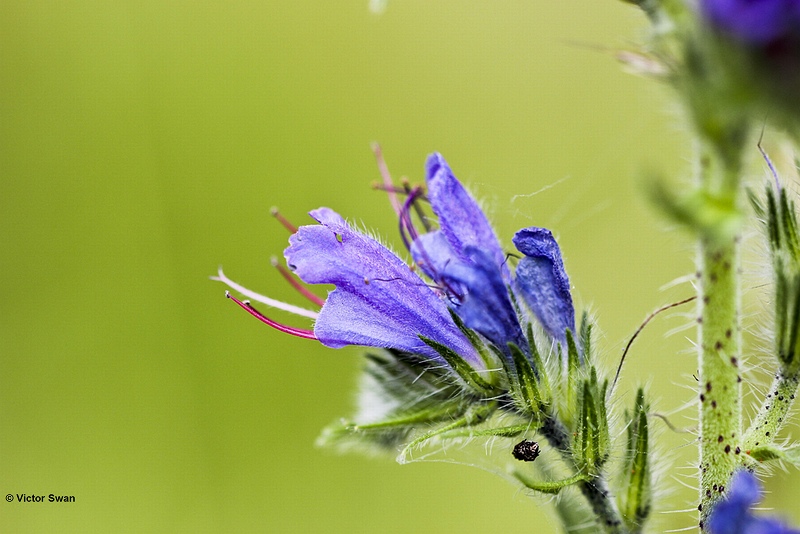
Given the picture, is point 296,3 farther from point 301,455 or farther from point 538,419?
point 538,419

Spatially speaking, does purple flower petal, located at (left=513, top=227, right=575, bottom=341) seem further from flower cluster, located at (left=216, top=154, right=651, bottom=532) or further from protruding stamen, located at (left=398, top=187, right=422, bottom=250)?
protruding stamen, located at (left=398, top=187, right=422, bottom=250)

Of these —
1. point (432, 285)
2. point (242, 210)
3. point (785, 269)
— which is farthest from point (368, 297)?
point (242, 210)

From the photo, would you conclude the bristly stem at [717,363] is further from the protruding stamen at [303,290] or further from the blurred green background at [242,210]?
the blurred green background at [242,210]

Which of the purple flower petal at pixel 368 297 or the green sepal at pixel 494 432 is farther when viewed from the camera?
the purple flower petal at pixel 368 297

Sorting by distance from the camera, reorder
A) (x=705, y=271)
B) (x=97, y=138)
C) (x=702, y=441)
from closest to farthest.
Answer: (x=705, y=271)
(x=702, y=441)
(x=97, y=138)

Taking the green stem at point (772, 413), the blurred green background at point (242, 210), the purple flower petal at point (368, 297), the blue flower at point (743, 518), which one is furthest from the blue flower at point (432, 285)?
the blurred green background at point (242, 210)

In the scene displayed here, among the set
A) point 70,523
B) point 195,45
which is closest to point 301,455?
point 70,523
